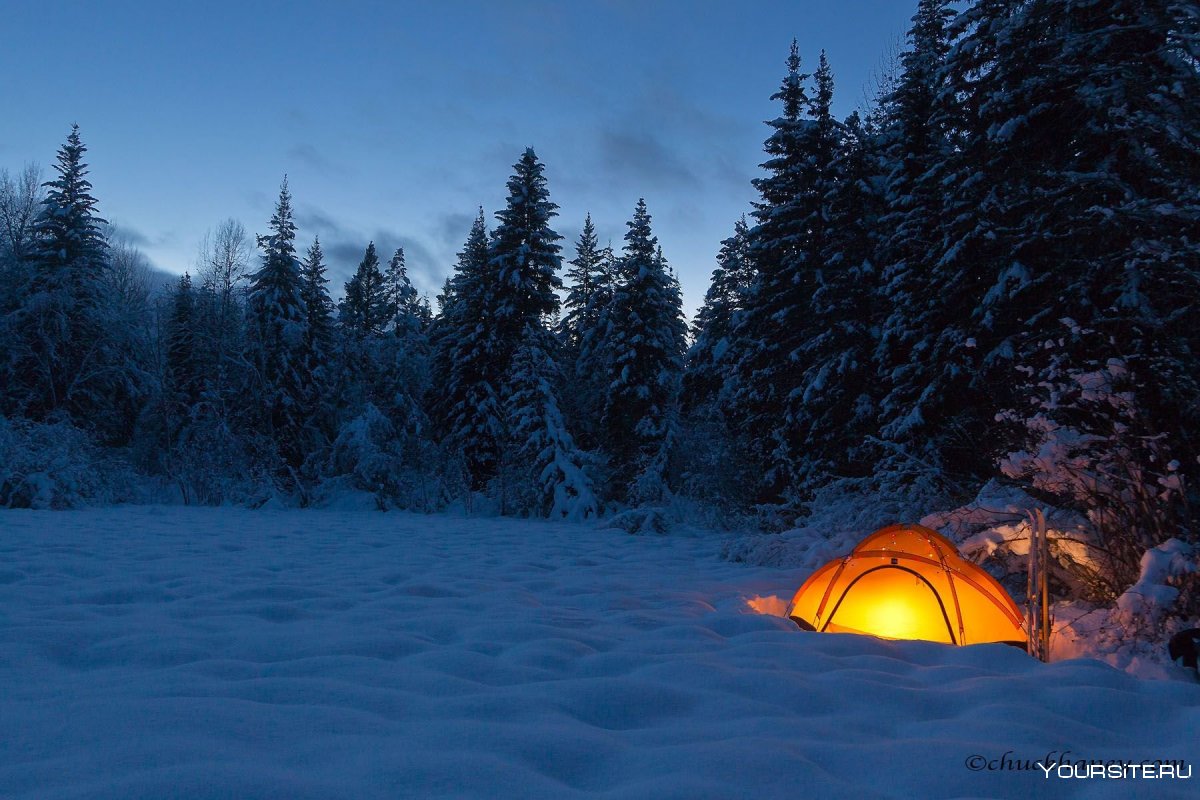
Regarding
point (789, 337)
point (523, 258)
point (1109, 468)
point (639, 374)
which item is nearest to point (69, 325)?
point (523, 258)

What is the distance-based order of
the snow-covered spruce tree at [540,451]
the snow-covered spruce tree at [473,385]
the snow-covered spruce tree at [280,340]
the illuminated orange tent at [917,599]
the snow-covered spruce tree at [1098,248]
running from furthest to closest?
the snow-covered spruce tree at [280,340] < the snow-covered spruce tree at [473,385] < the snow-covered spruce tree at [540,451] < the snow-covered spruce tree at [1098,248] < the illuminated orange tent at [917,599]

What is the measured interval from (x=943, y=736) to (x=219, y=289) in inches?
1192

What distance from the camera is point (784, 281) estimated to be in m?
15.3

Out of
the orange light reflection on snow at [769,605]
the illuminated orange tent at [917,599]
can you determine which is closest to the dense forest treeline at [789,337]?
the illuminated orange tent at [917,599]

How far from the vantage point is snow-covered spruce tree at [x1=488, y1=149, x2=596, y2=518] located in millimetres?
17844

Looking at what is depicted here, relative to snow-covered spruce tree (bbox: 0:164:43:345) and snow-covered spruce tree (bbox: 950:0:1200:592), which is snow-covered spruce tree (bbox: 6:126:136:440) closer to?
snow-covered spruce tree (bbox: 0:164:43:345)

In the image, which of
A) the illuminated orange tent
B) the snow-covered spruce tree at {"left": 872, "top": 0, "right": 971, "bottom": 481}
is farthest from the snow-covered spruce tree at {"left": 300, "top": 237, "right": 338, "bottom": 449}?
the illuminated orange tent

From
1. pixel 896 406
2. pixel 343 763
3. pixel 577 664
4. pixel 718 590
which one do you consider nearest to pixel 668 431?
pixel 896 406

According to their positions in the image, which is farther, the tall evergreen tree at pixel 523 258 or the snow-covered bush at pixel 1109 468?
the tall evergreen tree at pixel 523 258

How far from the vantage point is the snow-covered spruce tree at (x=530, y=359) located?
1784 cm

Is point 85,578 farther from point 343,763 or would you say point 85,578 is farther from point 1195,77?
point 1195,77

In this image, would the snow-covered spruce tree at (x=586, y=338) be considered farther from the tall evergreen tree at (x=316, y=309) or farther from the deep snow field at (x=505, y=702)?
the deep snow field at (x=505, y=702)

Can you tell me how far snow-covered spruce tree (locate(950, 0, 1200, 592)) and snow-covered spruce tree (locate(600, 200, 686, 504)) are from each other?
12069mm

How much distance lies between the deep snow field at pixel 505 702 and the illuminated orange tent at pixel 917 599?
360 millimetres
